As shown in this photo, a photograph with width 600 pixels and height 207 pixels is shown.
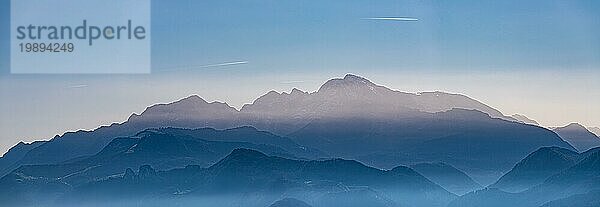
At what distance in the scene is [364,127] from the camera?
3855mm

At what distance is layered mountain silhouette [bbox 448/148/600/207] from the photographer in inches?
154

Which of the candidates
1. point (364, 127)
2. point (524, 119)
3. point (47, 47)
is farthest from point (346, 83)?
point (47, 47)

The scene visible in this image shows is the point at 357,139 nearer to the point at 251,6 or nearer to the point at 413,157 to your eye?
the point at 413,157

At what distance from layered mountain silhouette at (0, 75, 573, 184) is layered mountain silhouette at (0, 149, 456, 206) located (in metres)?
0.09

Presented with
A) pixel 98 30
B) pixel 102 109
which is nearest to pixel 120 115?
pixel 102 109

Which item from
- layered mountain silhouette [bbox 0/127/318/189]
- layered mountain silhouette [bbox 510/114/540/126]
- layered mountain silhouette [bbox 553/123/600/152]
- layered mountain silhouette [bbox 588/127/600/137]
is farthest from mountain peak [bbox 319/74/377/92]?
layered mountain silhouette [bbox 588/127/600/137]

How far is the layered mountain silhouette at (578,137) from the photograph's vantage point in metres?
3.94

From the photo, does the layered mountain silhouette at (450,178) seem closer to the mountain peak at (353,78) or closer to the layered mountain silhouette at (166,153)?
the mountain peak at (353,78)

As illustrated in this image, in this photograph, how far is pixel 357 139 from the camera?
386 cm

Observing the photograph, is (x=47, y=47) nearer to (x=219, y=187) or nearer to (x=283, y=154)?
(x=219, y=187)

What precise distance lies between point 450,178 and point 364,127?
1.51ft

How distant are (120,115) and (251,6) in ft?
2.47

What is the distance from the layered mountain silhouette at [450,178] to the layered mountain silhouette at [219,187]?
17 centimetres

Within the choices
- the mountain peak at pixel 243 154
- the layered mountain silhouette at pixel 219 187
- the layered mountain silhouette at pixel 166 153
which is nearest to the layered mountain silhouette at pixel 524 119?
the layered mountain silhouette at pixel 219 187
